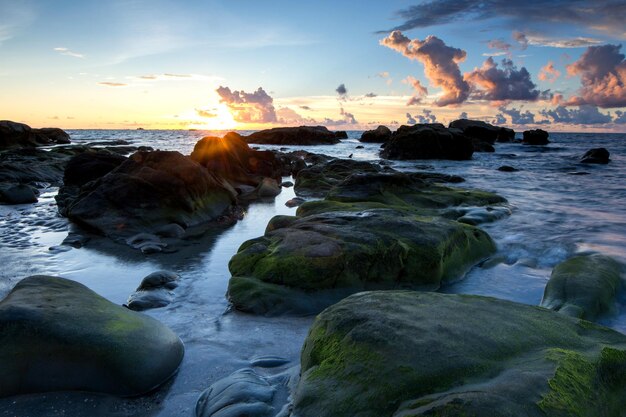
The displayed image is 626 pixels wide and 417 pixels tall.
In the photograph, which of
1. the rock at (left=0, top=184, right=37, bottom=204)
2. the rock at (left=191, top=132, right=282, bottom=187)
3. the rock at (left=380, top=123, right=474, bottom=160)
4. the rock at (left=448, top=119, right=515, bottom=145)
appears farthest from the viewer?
the rock at (left=448, top=119, right=515, bottom=145)

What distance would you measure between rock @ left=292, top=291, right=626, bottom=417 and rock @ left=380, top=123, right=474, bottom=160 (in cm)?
3590

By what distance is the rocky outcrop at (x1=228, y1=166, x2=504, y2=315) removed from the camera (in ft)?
18.9

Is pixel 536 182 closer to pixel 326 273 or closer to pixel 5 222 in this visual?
pixel 326 273

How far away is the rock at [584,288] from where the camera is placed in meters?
A: 5.40

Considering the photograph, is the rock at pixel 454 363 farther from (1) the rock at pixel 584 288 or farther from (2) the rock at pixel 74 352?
(1) the rock at pixel 584 288

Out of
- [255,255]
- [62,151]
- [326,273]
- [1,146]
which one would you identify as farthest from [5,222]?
[1,146]

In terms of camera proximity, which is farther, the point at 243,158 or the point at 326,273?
the point at 243,158

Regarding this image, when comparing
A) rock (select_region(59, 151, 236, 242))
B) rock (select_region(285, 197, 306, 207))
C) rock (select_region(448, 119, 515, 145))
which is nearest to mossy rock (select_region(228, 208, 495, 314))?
rock (select_region(59, 151, 236, 242))


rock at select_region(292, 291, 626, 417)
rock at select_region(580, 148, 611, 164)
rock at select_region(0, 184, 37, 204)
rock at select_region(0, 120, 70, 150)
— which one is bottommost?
rock at select_region(580, 148, 611, 164)

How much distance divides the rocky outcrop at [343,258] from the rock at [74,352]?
69.7 inches

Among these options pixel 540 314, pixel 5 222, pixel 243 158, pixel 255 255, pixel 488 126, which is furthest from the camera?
pixel 488 126

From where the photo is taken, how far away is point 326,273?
5.93m

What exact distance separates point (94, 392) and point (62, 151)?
29166mm

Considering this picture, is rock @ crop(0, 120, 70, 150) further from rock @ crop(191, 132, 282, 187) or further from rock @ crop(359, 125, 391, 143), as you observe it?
rock @ crop(359, 125, 391, 143)
